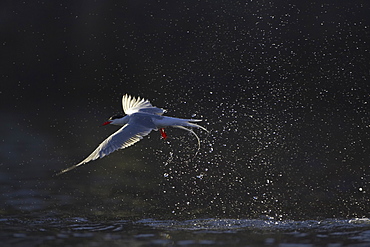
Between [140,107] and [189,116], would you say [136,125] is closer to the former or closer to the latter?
[140,107]

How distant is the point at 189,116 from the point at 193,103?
372cm

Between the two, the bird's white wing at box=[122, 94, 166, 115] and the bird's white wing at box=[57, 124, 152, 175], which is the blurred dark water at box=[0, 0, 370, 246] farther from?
the bird's white wing at box=[122, 94, 166, 115]

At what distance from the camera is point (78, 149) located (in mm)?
15070

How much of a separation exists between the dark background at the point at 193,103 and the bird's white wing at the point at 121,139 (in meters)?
1.09

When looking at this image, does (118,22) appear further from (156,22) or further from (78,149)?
(78,149)

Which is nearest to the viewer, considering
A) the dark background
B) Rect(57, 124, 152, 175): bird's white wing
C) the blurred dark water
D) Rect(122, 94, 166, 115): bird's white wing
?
Rect(57, 124, 152, 175): bird's white wing

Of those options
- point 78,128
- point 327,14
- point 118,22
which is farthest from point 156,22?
point 78,128

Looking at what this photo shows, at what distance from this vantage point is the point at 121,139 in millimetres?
9289

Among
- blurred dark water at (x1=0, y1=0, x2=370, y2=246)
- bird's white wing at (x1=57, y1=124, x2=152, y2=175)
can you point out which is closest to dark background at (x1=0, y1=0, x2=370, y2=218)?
blurred dark water at (x1=0, y1=0, x2=370, y2=246)

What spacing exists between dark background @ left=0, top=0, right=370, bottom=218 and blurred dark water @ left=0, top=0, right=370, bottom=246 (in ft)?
0.16

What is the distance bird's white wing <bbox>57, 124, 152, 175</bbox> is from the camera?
8.99m

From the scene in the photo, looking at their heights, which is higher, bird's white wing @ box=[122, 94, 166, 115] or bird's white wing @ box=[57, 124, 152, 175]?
bird's white wing @ box=[122, 94, 166, 115]

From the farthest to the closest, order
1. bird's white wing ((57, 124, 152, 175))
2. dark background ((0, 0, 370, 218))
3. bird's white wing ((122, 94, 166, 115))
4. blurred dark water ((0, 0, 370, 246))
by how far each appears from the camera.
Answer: dark background ((0, 0, 370, 218)) < bird's white wing ((122, 94, 166, 115)) < blurred dark water ((0, 0, 370, 246)) < bird's white wing ((57, 124, 152, 175))

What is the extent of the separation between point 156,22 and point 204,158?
12714mm
